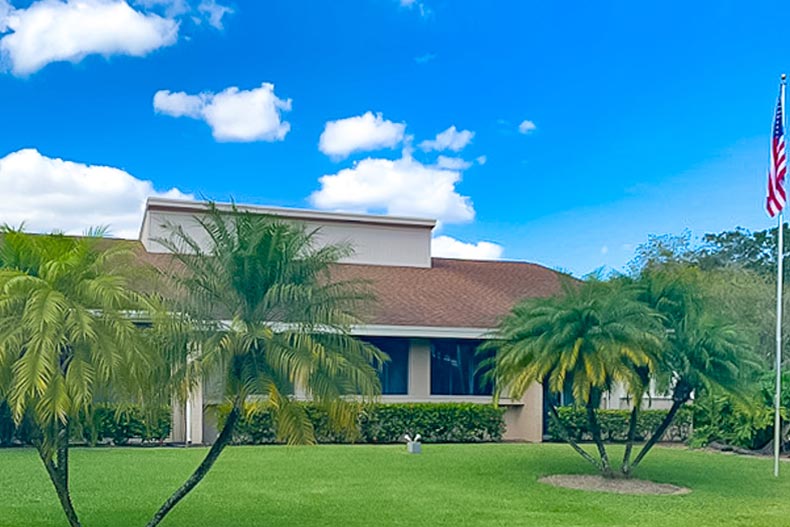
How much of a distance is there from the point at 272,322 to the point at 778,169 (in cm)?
1188

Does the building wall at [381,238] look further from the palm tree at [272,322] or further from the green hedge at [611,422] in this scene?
the palm tree at [272,322]

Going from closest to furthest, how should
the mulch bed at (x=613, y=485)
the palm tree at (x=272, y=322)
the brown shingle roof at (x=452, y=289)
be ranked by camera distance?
the palm tree at (x=272, y=322)
the mulch bed at (x=613, y=485)
the brown shingle roof at (x=452, y=289)

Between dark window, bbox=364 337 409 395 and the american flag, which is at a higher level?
the american flag

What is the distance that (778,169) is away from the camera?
1798 centimetres

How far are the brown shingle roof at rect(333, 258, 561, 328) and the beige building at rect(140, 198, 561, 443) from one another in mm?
33

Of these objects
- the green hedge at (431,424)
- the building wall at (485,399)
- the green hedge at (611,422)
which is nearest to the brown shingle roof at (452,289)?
the building wall at (485,399)

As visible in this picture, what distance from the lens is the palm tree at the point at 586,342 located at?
1502 centimetres

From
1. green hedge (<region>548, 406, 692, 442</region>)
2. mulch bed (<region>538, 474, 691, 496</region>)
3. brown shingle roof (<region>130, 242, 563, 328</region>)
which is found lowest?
mulch bed (<region>538, 474, 691, 496</region>)

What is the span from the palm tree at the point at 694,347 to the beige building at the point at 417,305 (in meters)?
Result: 6.94

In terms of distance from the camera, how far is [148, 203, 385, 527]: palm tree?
10.5 m

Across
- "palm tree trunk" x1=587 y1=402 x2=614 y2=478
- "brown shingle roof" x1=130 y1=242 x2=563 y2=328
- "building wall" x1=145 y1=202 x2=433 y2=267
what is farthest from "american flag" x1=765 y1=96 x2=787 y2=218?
"building wall" x1=145 y1=202 x2=433 y2=267

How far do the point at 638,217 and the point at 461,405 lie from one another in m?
15.3

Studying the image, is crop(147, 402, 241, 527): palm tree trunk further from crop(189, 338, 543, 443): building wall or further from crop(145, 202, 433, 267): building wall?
crop(145, 202, 433, 267): building wall

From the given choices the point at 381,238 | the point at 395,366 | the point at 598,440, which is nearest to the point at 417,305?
the point at 395,366
